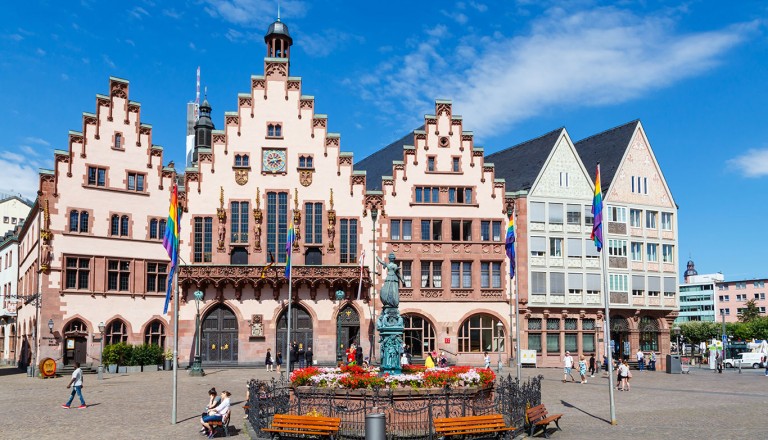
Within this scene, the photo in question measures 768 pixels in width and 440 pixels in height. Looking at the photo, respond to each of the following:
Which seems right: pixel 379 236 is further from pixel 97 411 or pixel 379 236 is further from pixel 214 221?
pixel 97 411

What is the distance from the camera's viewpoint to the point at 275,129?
56.7 m

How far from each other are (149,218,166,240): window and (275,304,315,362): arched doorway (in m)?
10.5

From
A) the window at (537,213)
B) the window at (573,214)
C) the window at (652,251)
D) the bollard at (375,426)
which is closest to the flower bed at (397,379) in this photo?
the bollard at (375,426)

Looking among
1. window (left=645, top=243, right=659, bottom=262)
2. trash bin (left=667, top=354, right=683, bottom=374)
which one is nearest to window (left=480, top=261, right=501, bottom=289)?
trash bin (left=667, top=354, right=683, bottom=374)

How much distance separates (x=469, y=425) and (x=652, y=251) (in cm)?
4579

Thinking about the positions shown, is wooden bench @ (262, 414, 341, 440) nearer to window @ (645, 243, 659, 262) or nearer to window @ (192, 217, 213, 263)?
window @ (192, 217, 213, 263)

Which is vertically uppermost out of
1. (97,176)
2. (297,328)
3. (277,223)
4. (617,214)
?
(97,176)

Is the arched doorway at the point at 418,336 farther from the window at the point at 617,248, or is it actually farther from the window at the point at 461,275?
the window at the point at 617,248

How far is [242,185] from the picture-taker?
2199 inches

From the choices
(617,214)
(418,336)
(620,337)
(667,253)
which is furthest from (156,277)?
(667,253)

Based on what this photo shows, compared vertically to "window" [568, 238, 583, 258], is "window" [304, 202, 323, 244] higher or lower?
higher

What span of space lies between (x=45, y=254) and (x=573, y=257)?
1473 inches

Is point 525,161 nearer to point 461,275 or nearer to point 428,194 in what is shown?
point 428,194

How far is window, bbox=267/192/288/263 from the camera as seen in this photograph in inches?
2179
